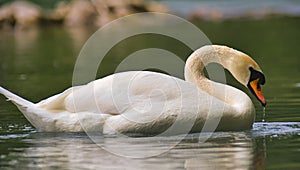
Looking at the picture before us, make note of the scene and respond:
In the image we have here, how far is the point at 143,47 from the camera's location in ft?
76.6

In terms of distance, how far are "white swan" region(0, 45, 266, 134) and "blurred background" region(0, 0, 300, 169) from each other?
25 centimetres

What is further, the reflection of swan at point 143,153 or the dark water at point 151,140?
the dark water at point 151,140

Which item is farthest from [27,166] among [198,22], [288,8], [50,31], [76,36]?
[288,8]

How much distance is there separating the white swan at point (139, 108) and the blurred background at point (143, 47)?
251 mm

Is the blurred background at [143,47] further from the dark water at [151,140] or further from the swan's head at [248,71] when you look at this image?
the swan's head at [248,71]

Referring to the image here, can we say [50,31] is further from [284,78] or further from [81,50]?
[284,78]

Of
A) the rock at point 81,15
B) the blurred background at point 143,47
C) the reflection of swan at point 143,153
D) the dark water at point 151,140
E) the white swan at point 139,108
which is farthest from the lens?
the rock at point 81,15

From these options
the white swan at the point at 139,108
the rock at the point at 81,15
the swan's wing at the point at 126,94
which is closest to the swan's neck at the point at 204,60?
the white swan at the point at 139,108

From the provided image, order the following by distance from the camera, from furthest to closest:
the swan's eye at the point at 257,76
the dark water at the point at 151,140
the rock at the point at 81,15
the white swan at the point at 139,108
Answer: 1. the rock at the point at 81,15
2. the swan's eye at the point at 257,76
3. the white swan at the point at 139,108
4. the dark water at the point at 151,140

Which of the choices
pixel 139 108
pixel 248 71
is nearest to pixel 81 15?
pixel 248 71

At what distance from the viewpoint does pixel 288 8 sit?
131 ft

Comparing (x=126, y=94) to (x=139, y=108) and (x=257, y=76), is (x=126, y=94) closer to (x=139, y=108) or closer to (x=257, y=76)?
(x=139, y=108)

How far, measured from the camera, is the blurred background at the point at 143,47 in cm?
872

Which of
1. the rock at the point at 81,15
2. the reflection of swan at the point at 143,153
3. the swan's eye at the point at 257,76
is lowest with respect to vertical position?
the rock at the point at 81,15
